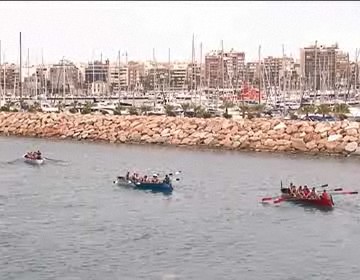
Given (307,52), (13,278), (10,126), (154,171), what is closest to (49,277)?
(13,278)

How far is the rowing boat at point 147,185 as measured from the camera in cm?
2175

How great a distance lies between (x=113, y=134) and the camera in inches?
1478

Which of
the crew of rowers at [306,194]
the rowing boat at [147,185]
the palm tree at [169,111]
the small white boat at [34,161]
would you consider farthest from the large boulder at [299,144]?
the crew of rowers at [306,194]

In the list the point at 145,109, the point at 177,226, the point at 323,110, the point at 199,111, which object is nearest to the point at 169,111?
the point at 199,111

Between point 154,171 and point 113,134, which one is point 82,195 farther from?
point 113,134

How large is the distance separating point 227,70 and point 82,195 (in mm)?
53147

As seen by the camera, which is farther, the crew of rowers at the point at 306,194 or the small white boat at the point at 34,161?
the small white boat at the point at 34,161

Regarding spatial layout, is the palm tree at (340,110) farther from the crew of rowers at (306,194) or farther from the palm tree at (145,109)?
the crew of rowers at (306,194)

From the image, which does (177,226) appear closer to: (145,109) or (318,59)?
(145,109)

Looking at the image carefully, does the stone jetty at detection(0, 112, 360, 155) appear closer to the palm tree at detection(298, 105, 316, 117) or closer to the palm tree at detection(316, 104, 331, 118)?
the palm tree at detection(316, 104, 331, 118)

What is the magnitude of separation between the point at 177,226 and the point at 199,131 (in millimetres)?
18784

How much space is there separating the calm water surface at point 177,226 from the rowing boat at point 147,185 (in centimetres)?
25

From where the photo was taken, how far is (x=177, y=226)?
57.0 ft

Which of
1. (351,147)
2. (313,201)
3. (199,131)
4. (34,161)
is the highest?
(199,131)
